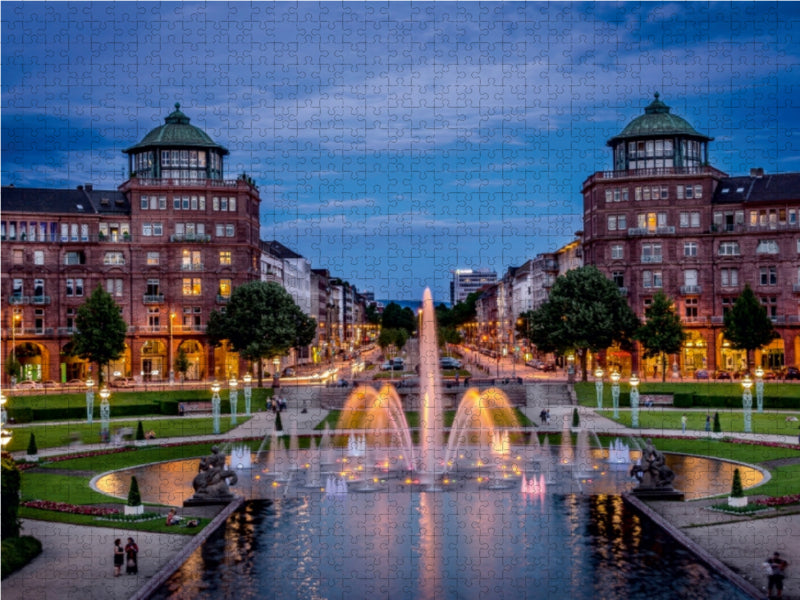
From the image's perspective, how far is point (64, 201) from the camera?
371ft

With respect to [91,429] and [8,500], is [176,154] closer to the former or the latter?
[91,429]

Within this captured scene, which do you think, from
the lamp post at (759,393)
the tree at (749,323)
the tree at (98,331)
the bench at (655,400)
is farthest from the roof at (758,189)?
the tree at (98,331)

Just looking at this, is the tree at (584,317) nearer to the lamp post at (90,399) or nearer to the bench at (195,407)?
the bench at (195,407)

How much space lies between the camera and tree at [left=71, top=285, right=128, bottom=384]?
324 feet

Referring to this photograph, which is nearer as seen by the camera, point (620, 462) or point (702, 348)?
point (620, 462)

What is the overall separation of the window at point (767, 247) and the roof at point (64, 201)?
67982 millimetres

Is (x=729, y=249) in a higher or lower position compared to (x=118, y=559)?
higher

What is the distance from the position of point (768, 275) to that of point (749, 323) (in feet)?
36.5

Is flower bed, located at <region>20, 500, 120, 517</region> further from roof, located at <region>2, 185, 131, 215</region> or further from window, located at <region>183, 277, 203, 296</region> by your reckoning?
roof, located at <region>2, 185, 131, 215</region>

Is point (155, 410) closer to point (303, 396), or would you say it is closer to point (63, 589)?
point (303, 396)

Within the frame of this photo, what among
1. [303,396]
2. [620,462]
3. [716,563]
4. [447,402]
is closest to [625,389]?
[447,402]

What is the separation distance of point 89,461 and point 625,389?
50955mm

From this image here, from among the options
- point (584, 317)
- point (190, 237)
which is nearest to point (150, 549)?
point (584, 317)

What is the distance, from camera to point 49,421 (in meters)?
78.2
